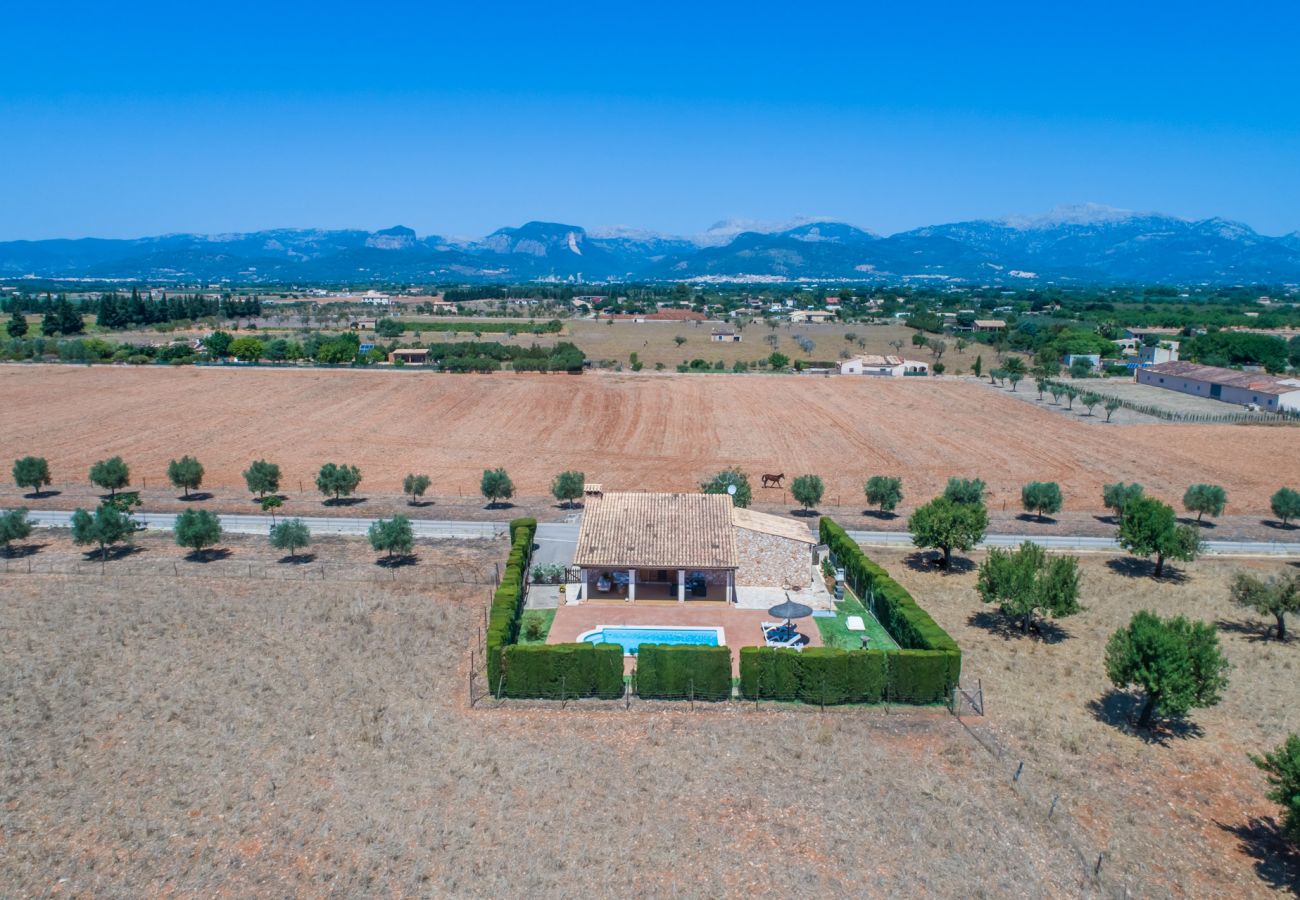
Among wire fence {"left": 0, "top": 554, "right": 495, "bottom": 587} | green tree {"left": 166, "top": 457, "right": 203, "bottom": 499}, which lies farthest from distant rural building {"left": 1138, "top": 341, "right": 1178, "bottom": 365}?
green tree {"left": 166, "top": 457, "right": 203, "bottom": 499}

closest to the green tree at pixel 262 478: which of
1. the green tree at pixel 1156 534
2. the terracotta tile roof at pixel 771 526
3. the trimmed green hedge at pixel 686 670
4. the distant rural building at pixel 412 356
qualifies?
the terracotta tile roof at pixel 771 526

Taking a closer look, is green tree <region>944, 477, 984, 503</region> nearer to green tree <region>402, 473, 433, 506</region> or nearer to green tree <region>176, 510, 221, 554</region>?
green tree <region>402, 473, 433, 506</region>

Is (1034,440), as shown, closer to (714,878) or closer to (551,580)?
(551,580)

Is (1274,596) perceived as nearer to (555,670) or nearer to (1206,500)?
(1206,500)

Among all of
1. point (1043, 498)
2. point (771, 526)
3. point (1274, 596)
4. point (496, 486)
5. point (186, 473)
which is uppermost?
point (771, 526)

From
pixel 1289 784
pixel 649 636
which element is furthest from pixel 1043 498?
pixel 1289 784

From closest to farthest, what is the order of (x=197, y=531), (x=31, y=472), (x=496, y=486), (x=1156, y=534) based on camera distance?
1. (x=1156, y=534)
2. (x=197, y=531)
3. (x=496, y=486)
4. (x=31, y=472)

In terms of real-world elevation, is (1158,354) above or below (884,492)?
below
